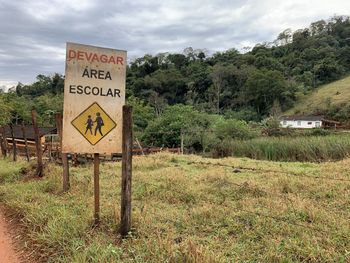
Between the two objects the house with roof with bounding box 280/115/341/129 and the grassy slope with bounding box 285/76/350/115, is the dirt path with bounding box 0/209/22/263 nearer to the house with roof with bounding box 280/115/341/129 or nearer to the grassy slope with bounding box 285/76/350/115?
the house with roof with bounding box 280/115/341/129

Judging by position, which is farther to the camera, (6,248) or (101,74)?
(6,248)

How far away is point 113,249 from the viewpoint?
405 cm

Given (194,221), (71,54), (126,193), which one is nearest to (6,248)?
(126,193)

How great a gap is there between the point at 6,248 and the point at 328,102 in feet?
218

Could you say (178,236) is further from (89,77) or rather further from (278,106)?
(278,106)

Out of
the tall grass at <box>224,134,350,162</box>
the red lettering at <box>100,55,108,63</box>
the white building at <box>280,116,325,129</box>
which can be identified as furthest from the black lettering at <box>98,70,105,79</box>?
the white building at <box>280,116,325,129</box>

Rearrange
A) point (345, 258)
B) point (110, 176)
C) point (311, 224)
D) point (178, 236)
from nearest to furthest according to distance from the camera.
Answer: point (345, 258) → point (178, 236) → point (311, 224) → point (110, 176)

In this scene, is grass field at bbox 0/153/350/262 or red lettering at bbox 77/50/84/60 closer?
grass field at bbox 0/153/350/262

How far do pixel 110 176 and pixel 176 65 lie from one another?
84.6m

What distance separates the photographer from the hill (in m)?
60.7

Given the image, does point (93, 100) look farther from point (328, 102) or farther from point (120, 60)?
point (328, 102)

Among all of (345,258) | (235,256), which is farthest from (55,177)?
(345,258)

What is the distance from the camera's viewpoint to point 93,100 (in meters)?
4.83

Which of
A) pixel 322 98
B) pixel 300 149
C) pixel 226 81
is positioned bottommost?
pixel 300 149
